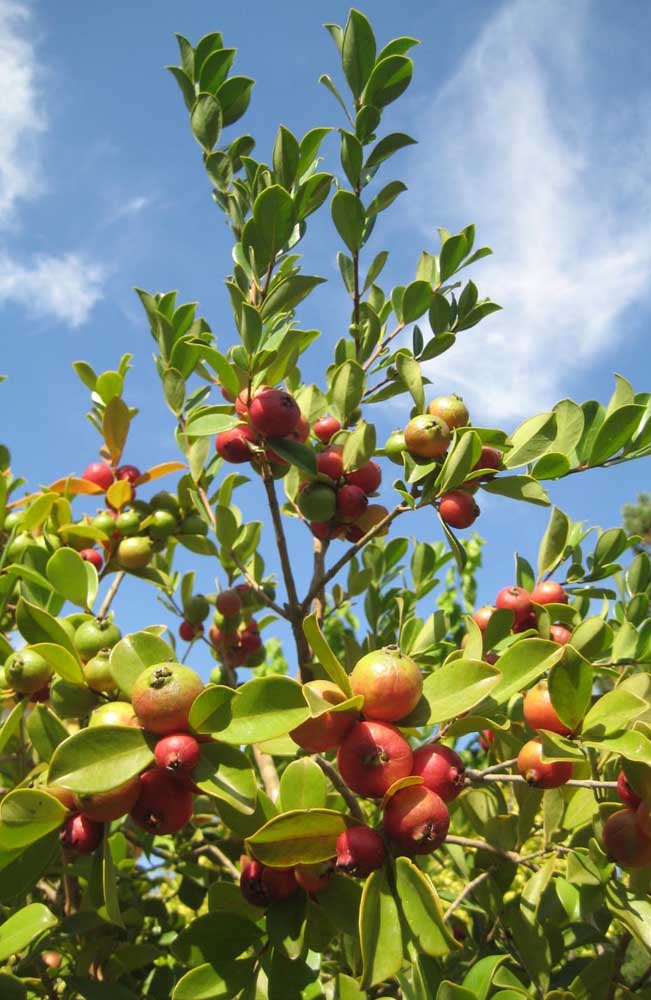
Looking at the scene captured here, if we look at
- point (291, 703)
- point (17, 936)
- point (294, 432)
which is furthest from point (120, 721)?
point (294, 432)

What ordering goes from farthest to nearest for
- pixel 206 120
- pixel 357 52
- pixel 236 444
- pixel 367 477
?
1. pixel 206 120
2. pixel 357 52
3. pixel 367 477
4. pixel 236 444

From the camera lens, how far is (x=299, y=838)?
4.31 ft

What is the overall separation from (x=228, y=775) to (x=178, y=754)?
13cm

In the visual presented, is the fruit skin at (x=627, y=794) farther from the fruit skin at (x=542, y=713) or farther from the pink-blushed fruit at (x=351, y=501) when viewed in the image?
the pink-blushed fruit at (x=351, y=501)

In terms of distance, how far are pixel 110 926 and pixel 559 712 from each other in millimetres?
1655

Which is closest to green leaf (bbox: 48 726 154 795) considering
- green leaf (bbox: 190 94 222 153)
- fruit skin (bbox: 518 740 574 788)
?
fruit skin (bbox: 518 740 574 788)

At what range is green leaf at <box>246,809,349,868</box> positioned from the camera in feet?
4.14

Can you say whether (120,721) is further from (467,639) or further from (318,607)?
(318,607)

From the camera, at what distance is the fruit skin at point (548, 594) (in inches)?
93.5

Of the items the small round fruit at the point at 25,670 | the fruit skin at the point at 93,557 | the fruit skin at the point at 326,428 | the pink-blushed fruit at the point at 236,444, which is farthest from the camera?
the fruit skin at the point at 93,557

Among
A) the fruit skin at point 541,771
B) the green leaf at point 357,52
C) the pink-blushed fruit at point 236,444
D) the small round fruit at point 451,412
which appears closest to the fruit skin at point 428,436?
the small round fruit at point 451,412

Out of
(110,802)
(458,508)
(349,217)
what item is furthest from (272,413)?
(110,802)

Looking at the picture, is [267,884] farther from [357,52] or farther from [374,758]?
[357,52]

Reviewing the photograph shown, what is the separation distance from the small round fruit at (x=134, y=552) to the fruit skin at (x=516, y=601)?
4.19ft
